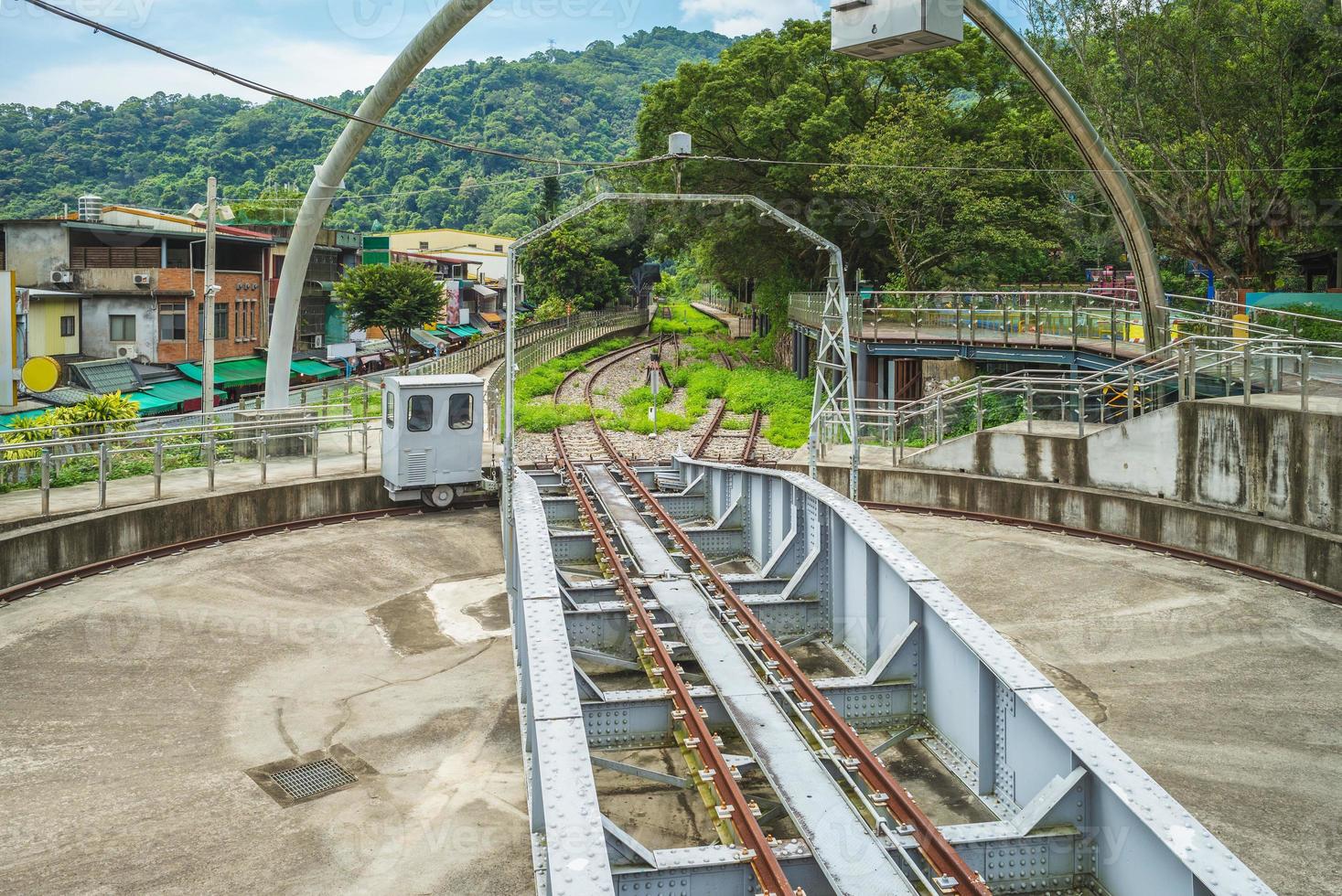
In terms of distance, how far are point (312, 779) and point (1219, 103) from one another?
1099 inches

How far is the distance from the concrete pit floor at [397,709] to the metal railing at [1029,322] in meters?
7.82

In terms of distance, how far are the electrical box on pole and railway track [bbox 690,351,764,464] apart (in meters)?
13.1

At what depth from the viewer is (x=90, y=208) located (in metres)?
45.8

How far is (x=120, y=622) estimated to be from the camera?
1359 centimetres

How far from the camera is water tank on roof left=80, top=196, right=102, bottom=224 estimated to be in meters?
45.5

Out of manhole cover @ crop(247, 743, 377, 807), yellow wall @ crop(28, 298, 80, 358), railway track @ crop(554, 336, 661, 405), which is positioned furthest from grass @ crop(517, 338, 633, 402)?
manhole cover @ crop(247, 743, 377, 807)

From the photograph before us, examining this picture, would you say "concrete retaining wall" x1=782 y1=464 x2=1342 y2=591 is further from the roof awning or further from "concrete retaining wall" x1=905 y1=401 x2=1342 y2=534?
the roof awning

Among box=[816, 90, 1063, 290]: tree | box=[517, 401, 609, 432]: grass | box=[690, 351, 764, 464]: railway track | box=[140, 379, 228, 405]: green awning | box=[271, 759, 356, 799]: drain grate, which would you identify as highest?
box=[816, 90, 1063, 290]: tree

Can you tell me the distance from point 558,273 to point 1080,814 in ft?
215

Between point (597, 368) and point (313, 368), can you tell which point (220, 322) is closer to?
point (313, 368)

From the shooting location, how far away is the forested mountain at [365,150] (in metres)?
85.4

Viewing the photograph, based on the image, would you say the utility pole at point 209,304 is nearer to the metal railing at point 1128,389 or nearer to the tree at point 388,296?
the metal railing at point 1128,389

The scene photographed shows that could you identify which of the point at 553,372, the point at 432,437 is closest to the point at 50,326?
the point at 553,372

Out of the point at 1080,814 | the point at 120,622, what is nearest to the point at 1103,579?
the point at 1080,814
